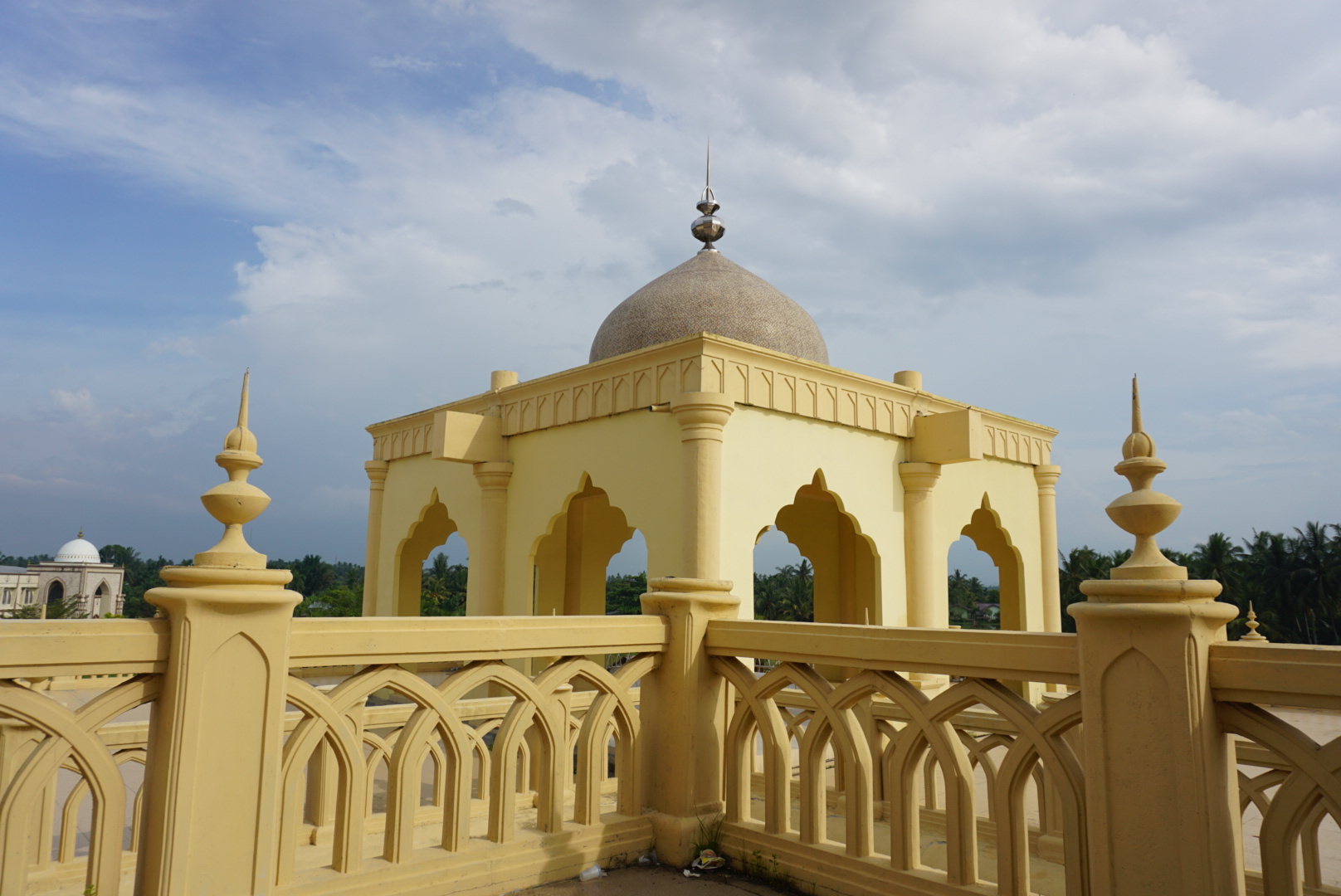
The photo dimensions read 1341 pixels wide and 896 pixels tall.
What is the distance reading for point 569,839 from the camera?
14.6ft

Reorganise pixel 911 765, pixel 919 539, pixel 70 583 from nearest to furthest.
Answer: pixel 911 765
pixel 919 539
pixel 70 583

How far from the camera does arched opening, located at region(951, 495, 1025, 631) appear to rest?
13.1 metres

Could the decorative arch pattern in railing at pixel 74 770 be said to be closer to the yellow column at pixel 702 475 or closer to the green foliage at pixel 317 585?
the yellow column at pixel 702 475

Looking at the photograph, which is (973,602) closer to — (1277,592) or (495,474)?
(1277,592)

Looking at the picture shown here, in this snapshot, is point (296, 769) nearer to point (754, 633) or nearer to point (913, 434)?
point (754, 633)

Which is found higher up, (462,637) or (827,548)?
(827,548)

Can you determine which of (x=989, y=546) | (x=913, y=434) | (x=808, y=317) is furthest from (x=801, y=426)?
(x=989, y=546)

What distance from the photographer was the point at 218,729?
11.0 ft

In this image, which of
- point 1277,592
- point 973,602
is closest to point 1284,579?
point 1277,592

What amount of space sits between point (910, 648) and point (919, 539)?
713 cm

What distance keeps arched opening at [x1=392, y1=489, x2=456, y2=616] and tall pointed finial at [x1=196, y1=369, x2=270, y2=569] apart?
32.6ft

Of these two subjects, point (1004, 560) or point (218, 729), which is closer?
point (218, 729)

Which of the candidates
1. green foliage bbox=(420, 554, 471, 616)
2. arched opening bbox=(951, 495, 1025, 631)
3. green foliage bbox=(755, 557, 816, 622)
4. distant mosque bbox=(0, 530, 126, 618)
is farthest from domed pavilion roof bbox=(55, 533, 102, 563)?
arched opening bbox=(951, 495, 1025, 631)

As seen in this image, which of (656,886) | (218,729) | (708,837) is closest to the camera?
(218,729)
